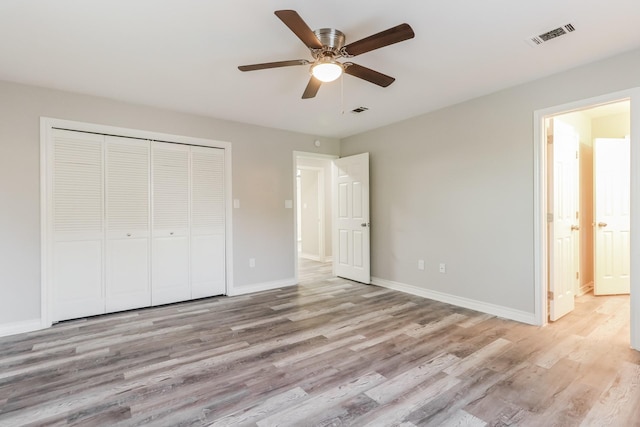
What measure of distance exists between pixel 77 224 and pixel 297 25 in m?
3.14

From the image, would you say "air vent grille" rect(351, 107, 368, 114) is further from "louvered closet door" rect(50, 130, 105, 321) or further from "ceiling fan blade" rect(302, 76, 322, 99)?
"louvered closet door" rect(50, 130, 105, 321)

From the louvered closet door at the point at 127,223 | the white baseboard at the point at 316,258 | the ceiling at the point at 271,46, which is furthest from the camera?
the white baseboard at the point at 316,258

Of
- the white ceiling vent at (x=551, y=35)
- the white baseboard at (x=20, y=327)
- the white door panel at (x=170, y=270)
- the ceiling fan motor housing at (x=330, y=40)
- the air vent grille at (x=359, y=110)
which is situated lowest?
the white baseboard at (x=20, y=327)

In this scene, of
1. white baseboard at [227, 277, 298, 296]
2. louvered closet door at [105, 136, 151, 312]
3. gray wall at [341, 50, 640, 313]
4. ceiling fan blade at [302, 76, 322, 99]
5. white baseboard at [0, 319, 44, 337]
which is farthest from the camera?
white baseboard at [227, 277, 298, 296]

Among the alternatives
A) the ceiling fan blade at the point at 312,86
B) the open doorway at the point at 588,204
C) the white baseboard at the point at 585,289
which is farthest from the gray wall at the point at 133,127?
the white baseboard at the point at 585,289

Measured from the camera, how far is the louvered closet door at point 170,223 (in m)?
3.81

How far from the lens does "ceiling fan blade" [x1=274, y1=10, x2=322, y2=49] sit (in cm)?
164

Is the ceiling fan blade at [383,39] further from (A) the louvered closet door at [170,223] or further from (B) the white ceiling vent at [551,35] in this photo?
(A) the louvered closet door at [170,223]

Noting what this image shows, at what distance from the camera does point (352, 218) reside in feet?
16.6

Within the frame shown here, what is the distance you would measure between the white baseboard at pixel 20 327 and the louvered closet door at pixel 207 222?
1.50m

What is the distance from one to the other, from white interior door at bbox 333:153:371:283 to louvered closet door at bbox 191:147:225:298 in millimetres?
1951

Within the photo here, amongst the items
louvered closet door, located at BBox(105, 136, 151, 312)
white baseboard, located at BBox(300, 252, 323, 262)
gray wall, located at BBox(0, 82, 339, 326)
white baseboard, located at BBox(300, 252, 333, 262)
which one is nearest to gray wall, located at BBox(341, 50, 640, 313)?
gray wall, located at BBox(0, 82, 339, 326)

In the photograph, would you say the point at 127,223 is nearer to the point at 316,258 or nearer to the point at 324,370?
the point at 324,370

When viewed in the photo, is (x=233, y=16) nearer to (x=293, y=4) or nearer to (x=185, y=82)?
(x=293, y=4)
